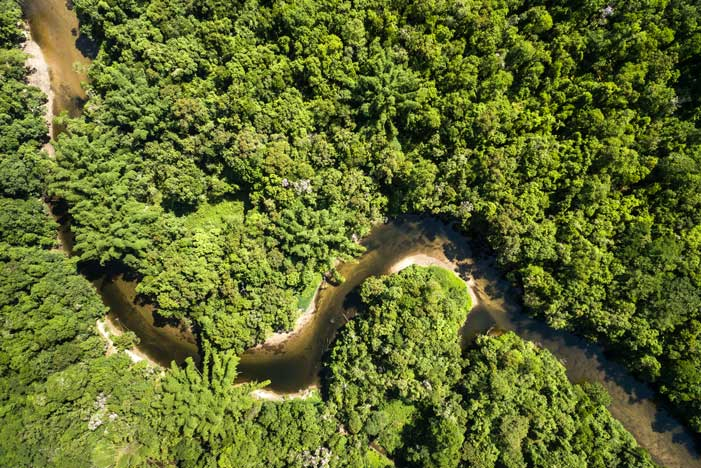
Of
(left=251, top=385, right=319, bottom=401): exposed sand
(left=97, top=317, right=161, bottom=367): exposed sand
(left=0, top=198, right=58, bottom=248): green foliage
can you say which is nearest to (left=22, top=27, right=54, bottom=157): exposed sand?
(left=0, top=198, right=58, bottom=248): green foliage

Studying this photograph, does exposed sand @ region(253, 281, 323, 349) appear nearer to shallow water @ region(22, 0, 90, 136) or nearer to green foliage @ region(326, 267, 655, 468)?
green foliage @ region(326, 267, 655, 468)

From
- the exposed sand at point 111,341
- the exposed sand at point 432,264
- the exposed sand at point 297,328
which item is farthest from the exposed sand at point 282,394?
the exposed sand at point 432,264

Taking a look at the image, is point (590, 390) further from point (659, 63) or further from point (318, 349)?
point (659, 63)

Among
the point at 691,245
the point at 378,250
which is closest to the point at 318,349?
the point at 378,250

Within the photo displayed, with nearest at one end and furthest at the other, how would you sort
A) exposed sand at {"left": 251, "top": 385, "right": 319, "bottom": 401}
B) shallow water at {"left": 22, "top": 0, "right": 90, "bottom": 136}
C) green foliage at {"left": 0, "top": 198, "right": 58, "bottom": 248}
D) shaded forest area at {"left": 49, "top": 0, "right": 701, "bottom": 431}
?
1. shaded forest area at {"left": 49, "top": 0, "right": 701, "bottom": 431}
2. green foliage at {"left": 0, "top": 198, "right": 58, "bottom": 248}
3. exposed sand at {"left": 251, "top": 385, "right": 319, "bottom": 401}
4. shallow water at {"left": 22, "top": 0, "right": 90, "bottom": 136}

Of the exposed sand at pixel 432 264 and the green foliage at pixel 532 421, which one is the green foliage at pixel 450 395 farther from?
the exposed sand at pixel 432 264
